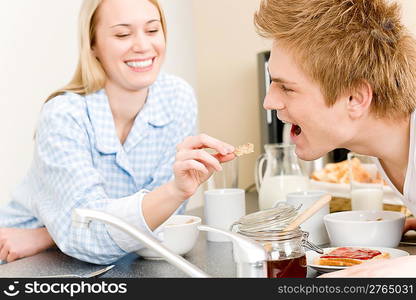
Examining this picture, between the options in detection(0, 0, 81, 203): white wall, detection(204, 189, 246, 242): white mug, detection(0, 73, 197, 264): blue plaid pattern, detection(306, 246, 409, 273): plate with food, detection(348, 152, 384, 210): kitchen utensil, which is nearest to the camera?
detection(306, 246, 409, 273): plate with food

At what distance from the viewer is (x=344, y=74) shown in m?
1.26

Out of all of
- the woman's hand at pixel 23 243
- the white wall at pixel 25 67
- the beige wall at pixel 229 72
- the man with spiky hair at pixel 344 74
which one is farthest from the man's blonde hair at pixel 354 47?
the beige wall at pixel 229 72

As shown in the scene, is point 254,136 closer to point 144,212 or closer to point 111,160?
point 111,160

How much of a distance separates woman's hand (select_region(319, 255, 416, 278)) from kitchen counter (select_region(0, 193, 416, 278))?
0.34 meters

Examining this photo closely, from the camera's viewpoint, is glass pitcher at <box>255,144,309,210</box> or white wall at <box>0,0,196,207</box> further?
white wall at <box>0,0,196,207</box>

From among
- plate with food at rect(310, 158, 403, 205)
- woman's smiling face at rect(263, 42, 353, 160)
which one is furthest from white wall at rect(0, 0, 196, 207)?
woman's smiling face at rect(263, 42, 353, 160)

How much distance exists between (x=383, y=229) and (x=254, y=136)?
2.34 meters

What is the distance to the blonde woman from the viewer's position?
1.41 m

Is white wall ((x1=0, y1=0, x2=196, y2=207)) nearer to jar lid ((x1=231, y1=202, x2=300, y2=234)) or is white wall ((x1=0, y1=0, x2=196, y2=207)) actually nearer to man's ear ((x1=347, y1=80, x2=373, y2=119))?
man's ear ((x1=347, y1=80, x2=373, y2=119))

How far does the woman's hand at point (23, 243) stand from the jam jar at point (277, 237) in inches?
29.5

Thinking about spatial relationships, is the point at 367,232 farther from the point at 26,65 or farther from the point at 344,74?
the point at 26,65

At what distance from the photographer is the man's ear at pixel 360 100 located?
1.27 meters

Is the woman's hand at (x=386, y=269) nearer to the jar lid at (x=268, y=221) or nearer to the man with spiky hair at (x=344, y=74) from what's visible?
the jar lid at (x=268, y=221)

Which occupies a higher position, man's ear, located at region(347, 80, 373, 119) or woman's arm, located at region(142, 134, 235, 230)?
man's ear, located at region(347, 80, 373, 119)
